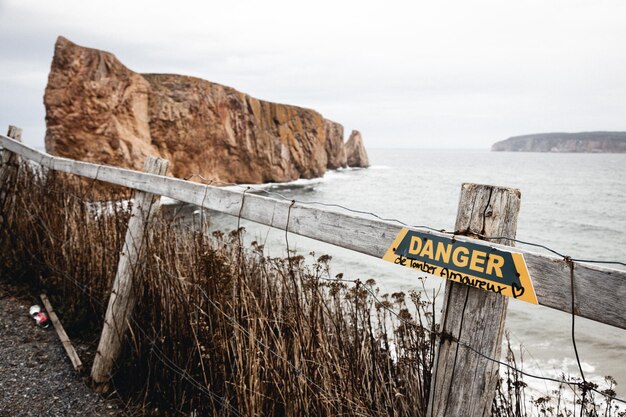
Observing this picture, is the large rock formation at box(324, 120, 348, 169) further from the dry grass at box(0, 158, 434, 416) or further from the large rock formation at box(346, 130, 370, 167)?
the dry grass at box(0, 158, 434, 416)

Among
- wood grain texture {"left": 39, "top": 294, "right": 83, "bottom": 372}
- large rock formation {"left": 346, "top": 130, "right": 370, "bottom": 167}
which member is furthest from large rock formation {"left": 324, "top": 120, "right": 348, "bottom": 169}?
wood grain texture {"left": 39, "top": 294, "right": 83, "bottom": 372}

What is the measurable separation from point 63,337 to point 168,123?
66.4 feet

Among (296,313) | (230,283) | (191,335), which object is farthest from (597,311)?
(191,335)

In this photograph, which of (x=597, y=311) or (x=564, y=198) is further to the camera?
(x=564, y=198)

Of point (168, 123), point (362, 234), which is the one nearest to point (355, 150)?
point (168, 123)

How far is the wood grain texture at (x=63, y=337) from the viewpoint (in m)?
2.82

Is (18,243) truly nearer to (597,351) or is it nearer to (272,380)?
(272,380)

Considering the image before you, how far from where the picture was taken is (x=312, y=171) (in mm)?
39594

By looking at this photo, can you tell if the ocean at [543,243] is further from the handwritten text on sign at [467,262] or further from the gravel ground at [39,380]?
the gravel ground at [39,380]

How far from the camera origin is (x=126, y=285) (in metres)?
2.65

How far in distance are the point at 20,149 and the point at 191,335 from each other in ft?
11.4

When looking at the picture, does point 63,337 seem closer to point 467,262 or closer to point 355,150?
point 467,262

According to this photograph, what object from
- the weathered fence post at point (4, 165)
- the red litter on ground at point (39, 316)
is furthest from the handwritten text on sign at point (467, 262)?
the weathered fence post at point (4, 165)

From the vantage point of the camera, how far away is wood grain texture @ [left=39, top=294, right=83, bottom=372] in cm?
282
